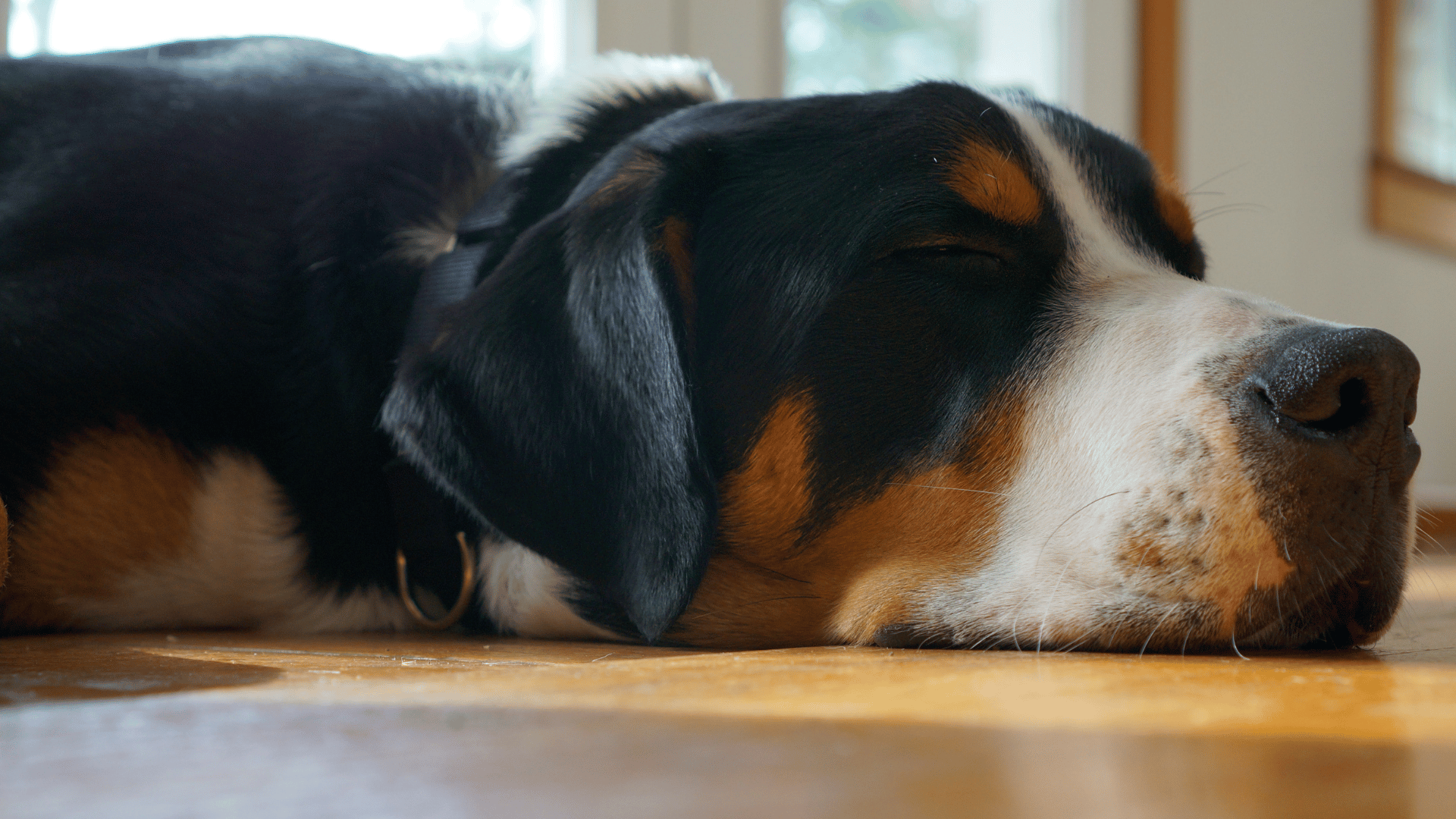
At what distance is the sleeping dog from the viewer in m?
1.23

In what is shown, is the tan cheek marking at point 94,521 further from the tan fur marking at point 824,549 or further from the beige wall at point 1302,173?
the beige wall at point 1302,173

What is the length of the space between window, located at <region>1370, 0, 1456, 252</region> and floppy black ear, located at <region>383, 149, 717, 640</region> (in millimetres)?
5050

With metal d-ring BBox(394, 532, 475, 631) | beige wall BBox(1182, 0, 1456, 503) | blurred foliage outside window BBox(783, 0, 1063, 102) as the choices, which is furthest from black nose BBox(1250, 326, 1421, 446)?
beige wall BBox(1182, 0, 1456, 503)

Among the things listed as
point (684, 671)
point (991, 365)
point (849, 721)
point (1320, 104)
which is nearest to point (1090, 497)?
point (991, 365)

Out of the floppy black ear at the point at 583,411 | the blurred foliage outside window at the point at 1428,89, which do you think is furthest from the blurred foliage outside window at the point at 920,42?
the blurred foliage outside window at the point at 1428,89

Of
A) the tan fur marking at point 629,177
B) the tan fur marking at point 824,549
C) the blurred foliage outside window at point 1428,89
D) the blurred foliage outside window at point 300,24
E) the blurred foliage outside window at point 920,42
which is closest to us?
the tan fur marking at point 824,549

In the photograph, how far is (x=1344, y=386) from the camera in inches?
45.4

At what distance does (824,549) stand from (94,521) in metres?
0.85

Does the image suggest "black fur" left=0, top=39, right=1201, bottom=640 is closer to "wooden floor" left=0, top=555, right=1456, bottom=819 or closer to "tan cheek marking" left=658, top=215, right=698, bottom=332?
"tan cheek marking" left=658, top=215, right=698, bottom=332

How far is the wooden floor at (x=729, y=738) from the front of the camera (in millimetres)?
562

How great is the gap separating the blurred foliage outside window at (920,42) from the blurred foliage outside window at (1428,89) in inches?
92.2

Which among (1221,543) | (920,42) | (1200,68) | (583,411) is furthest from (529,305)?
(1200,68)

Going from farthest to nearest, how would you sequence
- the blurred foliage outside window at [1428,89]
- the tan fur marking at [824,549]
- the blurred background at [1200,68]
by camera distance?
the blurred foliage outside window at [1428,89]
the blurred background at [1200,68]
the tan fur marking at [824,549]

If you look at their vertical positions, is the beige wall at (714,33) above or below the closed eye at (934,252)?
Result: above
